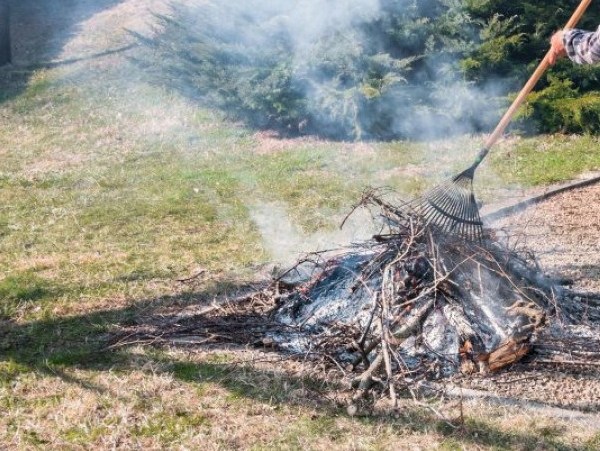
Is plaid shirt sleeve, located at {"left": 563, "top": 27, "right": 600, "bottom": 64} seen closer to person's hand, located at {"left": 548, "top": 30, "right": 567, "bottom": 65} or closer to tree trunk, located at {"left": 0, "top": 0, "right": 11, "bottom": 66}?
A: person's hand, located at {"left": 548, "top": 30, "right": 567, "bottom": 65}

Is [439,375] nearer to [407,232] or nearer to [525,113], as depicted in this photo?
[407,232]

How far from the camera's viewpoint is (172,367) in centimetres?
408

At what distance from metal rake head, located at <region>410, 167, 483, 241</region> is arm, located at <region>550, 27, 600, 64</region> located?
97 cm

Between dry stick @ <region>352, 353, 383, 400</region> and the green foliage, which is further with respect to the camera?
the green foliage

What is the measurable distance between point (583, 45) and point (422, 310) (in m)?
1.93

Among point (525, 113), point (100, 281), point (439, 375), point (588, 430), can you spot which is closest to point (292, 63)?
point (525, 113)

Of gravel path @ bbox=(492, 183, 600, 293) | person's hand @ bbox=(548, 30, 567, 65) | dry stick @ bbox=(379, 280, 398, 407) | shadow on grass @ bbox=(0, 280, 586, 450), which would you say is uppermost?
person's hand @ bbox=(548, 30, 567, 65)

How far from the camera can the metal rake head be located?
4.58 metres

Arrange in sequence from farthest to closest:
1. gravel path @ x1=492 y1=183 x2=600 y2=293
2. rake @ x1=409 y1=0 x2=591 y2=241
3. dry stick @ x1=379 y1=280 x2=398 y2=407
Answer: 1. gravel path @ x1=492 y1=183 x2=600 y2=293
2. rake @ x1=409 y1=0 x2=591 y2=241
3. dry stick @ x1=379 y1=280 x2=398 y2=407

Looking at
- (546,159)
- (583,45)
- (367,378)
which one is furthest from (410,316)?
(546,159)

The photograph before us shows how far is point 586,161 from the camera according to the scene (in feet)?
→ 27.2

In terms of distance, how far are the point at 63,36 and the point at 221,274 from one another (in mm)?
10318

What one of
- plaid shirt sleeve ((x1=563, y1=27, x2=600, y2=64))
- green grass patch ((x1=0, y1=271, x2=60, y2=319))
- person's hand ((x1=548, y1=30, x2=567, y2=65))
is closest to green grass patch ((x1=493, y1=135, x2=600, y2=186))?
person's hand ((x1=548, y1=30, x2=567, y2=65))

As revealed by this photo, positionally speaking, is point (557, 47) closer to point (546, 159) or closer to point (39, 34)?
point (546, 159)
